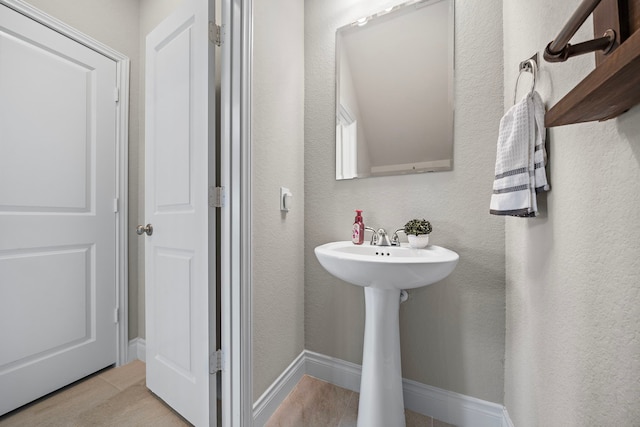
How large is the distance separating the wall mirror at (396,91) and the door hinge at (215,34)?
0.64 metres

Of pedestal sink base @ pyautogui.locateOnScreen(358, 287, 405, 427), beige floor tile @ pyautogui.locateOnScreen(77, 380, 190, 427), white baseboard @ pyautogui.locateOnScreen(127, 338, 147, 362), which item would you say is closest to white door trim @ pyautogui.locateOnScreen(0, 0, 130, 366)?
white baseboard @ pyautogui.locateOnScreen(127, 338, 147, 362)

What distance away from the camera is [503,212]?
0.85m

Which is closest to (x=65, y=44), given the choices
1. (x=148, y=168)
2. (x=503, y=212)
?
(x=148, y=168)

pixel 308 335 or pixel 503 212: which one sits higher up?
pixel 503 212

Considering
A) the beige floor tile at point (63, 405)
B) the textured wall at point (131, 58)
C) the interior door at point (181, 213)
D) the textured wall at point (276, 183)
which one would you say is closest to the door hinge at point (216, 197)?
the interior door at point (181, 213)

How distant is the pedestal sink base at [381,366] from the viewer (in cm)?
105

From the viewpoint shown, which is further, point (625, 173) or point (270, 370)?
point (270, 370)

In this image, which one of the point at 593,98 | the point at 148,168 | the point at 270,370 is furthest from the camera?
the point at 148,168

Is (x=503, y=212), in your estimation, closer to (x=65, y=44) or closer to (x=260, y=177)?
(x=260, y=177)

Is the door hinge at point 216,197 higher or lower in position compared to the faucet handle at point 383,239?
higher

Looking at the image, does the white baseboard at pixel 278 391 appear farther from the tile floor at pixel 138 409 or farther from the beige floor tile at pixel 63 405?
the beige floor tile at pixel 63 405

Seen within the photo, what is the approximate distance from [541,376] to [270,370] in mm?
1084

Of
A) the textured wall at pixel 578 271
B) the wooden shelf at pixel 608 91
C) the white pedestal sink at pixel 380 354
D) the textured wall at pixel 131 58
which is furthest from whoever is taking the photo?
the textured wall at pixel 131 58

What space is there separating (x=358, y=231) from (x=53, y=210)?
1.72 m
